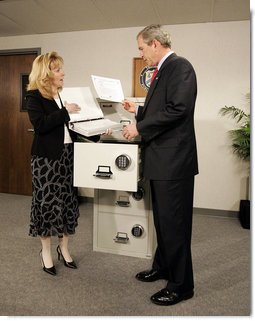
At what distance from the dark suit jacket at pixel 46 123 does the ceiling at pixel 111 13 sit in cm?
139

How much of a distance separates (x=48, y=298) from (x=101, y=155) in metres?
0.82

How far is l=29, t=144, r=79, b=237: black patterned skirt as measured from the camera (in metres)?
1.74

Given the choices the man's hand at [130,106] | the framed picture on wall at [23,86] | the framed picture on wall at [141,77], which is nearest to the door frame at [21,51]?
the framed picture on wall at [23,86]

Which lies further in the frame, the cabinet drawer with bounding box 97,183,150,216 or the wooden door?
the wooden door

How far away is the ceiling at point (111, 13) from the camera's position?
8.64 feet

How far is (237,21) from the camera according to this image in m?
2.97

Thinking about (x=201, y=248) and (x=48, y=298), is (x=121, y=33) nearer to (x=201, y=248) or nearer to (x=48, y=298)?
(x=201, y=248)

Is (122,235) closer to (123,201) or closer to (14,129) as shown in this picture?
(123,201)

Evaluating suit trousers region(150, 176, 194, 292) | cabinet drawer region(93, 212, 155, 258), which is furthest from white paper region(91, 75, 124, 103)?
cabinet drawer region(93, 212, 155, 258)

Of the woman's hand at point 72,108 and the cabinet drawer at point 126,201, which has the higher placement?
the woman's hand at point 72,108

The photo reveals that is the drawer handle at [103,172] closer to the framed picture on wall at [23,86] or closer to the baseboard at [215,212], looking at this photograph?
the baseboard at [215,212]

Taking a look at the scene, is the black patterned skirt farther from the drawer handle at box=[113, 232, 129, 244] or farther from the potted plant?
the potted plant

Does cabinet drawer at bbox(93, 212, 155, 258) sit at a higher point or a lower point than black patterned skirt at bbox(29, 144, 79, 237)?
lower

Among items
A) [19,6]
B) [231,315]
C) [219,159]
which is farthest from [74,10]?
[231,315]
